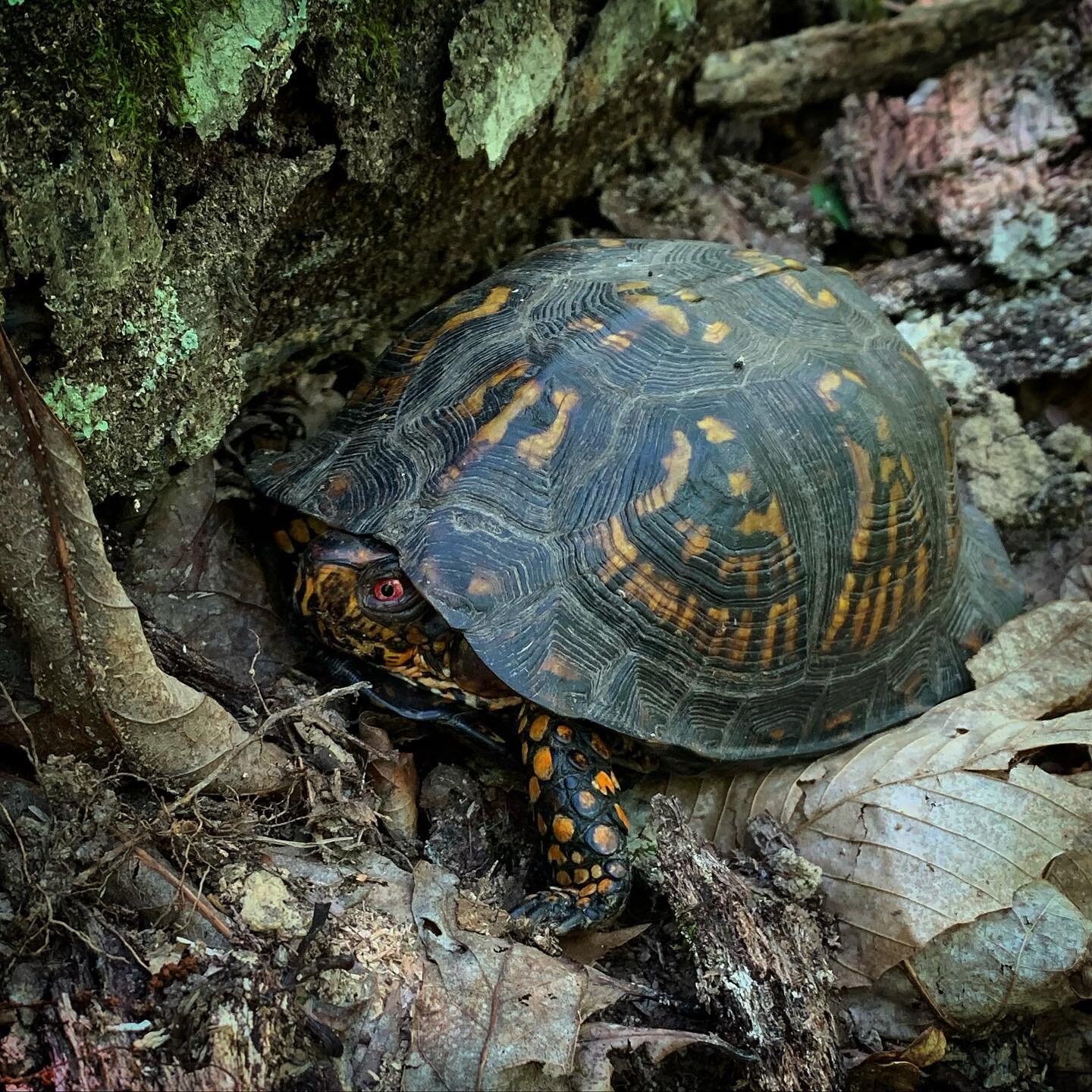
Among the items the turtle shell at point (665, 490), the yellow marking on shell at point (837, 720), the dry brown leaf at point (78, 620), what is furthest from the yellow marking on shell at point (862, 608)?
→ the dry brown leaf at point (78, 620)

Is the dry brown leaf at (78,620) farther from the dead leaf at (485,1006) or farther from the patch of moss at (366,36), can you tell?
the patch of moss at (366,36)

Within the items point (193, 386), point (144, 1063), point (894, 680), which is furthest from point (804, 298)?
point (144, 1063)

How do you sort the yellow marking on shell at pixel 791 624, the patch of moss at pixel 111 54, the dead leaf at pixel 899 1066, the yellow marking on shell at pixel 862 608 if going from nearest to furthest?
the patch of moss at pixel 111 54, the dead leaf at pixel 899 1066, the yellow marking on shell at pixel 791 624, the yellow marking on shell at pixel 862 608

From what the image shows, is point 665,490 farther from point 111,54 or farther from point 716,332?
point 111,54

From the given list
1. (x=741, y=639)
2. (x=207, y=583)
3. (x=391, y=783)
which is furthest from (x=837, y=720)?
(x=207, y=583)

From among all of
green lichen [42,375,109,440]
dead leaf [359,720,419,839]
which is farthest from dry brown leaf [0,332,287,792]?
dead leaf [359,720,419,839]

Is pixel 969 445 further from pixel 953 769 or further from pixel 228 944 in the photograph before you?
pixel 228 944

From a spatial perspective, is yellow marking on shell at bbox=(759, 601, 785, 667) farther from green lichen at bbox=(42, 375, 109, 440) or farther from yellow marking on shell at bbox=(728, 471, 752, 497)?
green lichen at bbox=(42, 375, 109, 440)
